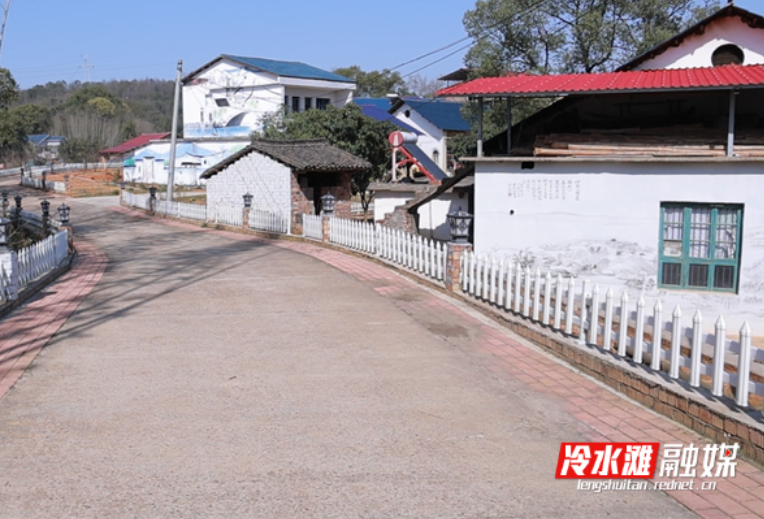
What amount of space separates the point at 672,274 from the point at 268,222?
1412 centimetres

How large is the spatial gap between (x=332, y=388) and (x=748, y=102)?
11.7 m

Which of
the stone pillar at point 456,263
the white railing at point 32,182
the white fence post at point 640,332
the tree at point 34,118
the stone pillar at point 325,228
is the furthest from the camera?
the tree at point 34,118

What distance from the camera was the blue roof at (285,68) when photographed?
49.5 metres

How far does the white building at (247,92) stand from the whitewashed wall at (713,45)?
110 ft

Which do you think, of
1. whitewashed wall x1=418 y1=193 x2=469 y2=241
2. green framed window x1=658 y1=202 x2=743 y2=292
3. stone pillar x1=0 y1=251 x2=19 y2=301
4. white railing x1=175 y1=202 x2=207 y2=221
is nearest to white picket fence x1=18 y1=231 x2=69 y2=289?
stone pillar x1=0 y1=251 x2=19 y2=301

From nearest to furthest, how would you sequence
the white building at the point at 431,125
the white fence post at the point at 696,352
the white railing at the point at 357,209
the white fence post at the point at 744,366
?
the white fence post at the point at 744,366 → the white fence post at the point at 696,352 → the white railing at the point at 357,209 → the white building at the point at 431,125

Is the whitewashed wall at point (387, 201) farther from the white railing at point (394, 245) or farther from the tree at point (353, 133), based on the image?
the white railing at point (394, 245)

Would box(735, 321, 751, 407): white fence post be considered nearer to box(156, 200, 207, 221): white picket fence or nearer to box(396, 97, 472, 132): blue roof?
box(156, 200, 207, 221): white picket fence

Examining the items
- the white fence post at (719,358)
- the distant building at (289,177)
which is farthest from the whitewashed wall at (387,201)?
the white fence post at (719,358)

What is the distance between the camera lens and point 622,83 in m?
13.4

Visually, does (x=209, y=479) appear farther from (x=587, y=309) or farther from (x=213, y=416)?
(x=587, y=309)

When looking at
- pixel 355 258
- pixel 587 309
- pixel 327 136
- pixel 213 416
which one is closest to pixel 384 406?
pixel 213 416

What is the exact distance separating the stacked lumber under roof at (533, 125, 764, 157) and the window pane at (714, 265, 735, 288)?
77.5 inches

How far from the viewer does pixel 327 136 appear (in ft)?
98.2
